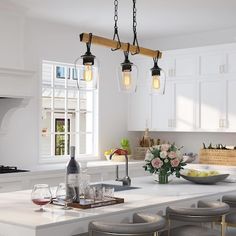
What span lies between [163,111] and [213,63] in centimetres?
103

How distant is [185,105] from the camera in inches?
285

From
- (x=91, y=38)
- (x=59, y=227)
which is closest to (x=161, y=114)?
(x=91, y=38)

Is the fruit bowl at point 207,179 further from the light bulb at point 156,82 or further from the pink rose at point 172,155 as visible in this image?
the light bulb at point 156,82

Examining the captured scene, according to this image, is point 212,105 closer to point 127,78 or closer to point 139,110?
point 139,110

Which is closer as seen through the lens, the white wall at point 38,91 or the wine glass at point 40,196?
the wine glass at point 40,196

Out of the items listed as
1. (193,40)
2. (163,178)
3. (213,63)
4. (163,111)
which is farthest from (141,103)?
(163,178)

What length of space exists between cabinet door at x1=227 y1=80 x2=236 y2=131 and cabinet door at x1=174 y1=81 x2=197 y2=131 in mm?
510

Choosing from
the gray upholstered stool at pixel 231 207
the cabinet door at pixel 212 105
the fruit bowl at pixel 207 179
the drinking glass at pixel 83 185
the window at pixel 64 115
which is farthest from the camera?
the window at pixel 64 115

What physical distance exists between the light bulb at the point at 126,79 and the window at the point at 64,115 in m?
2.78

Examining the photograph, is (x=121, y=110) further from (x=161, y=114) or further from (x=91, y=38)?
(x=91, y=38)

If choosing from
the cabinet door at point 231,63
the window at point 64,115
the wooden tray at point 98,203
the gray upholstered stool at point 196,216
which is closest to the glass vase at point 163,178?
the gray upholstered stool at point 196,216

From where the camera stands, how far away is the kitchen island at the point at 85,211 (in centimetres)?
286

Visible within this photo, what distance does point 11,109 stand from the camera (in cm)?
603

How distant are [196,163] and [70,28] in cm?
259
